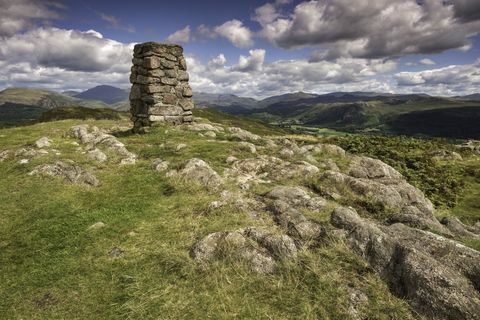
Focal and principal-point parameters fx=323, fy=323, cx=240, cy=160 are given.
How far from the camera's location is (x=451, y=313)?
733 centimetres

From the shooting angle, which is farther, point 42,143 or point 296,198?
point 42,143

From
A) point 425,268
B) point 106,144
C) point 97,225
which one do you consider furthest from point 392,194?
point 106,144

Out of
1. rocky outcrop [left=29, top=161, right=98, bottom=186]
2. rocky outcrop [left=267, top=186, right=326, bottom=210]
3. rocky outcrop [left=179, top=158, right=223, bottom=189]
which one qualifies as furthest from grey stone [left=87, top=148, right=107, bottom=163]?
rocky outcrop [left=267, top=186, right=326, bottom=210]

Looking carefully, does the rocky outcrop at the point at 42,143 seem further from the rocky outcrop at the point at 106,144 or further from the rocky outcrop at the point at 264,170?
the rocky outcrop at the point at 264,170

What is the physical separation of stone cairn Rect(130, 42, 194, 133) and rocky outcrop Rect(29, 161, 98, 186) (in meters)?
11.4

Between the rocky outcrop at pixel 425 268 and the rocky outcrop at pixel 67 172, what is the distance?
12756 millimetres

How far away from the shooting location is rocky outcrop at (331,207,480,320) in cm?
748

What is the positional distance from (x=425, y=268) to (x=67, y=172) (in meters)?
16.3

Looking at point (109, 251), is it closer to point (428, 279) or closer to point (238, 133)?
point (428, 279)

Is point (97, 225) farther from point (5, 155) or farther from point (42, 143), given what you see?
point (42, 143)

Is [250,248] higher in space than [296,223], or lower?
lower

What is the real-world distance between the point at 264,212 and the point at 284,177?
16.9 feet

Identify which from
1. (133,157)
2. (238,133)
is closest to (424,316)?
(133,157)

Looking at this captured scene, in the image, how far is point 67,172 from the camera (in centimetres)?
1678
